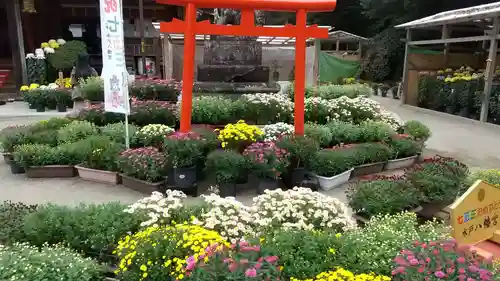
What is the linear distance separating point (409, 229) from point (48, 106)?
504 inches

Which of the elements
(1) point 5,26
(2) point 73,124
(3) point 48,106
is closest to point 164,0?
(2) point 73,124

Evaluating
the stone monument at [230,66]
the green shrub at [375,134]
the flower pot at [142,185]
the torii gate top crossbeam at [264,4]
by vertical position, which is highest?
the torii gate top crossbeam at [264,4]

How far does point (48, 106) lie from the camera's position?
13.6 metres

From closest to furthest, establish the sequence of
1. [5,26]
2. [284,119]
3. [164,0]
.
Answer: [164,0] → [284,119] → [5,26]

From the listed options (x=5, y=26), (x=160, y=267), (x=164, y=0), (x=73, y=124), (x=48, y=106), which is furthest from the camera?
(x=5, y=26)

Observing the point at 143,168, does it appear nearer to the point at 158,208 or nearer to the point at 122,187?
the point at 122,187

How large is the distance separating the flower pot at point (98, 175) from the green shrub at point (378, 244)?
14.7 ft

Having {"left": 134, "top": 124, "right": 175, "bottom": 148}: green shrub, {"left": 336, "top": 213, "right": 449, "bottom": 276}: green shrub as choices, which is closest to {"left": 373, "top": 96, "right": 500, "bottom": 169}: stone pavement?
{"left": 336, "top": 213, "right": 449, "bottom": 276}: green shrub

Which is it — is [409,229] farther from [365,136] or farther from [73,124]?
[73,124]

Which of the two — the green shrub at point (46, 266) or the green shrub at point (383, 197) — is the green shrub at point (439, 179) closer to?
the green shrub at point (383, 197)

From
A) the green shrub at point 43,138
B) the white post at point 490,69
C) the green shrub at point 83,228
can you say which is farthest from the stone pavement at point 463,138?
the green shrub at point 43,138

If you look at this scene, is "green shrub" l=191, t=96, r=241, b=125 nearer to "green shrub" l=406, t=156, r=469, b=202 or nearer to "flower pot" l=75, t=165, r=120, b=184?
"flower pot" l=75, t=165, r=120, b=184

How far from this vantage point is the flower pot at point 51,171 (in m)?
7.14

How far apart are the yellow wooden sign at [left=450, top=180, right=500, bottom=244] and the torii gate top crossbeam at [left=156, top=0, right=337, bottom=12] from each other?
4.44m
